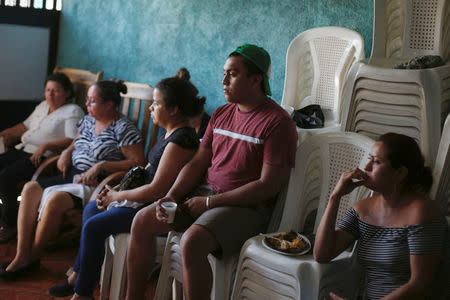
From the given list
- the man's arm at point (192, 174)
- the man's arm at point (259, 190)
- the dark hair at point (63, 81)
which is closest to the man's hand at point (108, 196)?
the man's arm at point (192, 174)

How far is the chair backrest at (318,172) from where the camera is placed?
98.9 inches

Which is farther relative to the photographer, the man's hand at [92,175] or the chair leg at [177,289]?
the man's hand at [92,175]

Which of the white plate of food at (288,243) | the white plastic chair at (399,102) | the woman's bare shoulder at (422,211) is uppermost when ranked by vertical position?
the white plastic chair at (399,102)

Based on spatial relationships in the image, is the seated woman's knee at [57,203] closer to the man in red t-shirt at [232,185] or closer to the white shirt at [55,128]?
the white shirt at [55,128]

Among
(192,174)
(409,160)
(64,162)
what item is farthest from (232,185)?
(64,162)

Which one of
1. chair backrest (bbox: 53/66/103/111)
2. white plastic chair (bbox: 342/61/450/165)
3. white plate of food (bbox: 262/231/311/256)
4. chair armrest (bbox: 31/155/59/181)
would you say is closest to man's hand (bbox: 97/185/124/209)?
chair armrest (bbox: 31/155/59/181)

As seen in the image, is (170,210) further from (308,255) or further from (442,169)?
(442,169)

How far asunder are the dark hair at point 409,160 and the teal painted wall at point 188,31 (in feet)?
4.64

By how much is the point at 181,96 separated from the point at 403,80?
1.13 metres

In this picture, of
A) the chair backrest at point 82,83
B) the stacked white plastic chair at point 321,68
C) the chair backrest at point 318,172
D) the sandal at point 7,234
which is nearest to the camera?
the chair backrest at point 318,172

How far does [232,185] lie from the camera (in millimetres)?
2686

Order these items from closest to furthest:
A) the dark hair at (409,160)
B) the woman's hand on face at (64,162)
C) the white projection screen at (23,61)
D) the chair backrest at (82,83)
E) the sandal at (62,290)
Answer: the dark hair at (409,160), the sandal at (62,290), the woman's hand on face at (64,162), the chair backrest at (82,83), the white projection screen at (23,61)

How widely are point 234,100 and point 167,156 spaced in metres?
0.47

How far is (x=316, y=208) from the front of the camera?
271cm
